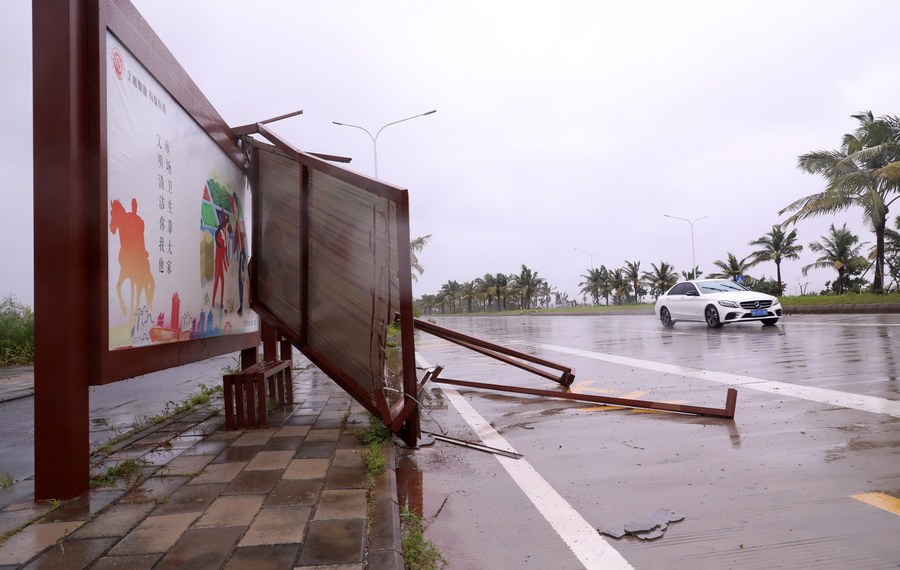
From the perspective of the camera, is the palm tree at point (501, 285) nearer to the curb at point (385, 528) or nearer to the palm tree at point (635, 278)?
the palm tree at point (635, 278)

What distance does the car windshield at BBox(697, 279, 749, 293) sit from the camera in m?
17.4

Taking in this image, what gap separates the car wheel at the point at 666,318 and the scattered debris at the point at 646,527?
16.4 metres

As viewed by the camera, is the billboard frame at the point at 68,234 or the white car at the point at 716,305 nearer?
the billboard frame at the point at 68,234

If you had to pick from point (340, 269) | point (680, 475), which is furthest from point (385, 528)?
point (340, 269)

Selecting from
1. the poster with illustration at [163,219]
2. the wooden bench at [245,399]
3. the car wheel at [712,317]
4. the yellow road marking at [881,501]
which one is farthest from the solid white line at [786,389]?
the car wheel at [712,317]

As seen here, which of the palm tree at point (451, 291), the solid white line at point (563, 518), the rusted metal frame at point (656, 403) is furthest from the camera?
the palm tree at point (451, 291)

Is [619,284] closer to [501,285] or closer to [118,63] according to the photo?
[501,285]

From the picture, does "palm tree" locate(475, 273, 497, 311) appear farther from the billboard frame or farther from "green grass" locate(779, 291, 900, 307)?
the billboard frame

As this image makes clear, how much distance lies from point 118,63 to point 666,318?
1789 cm

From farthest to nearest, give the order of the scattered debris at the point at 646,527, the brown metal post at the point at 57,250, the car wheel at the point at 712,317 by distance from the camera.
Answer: the car wheel at the point at 712,317, the brown metal post at the point at 57,250, the scattered debris at the point at 646,527

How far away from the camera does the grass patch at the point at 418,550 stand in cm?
253

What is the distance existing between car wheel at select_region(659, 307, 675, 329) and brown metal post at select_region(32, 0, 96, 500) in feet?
57.8

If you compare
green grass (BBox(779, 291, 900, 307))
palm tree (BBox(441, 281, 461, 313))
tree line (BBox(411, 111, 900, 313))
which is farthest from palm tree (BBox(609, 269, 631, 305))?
green grass (BBox(779, 291, 900, 307))

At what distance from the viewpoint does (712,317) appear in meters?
16.7
